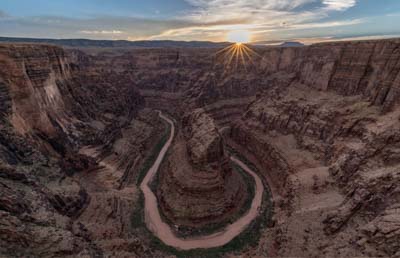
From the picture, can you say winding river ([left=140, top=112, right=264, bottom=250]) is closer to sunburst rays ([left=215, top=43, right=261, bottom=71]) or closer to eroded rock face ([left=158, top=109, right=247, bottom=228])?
eroded rock face ([left=158, top=109, right=247, bottom=228])

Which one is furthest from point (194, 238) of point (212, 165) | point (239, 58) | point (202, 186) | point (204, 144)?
point (239, 58)

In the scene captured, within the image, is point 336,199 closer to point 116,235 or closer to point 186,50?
Answer: point 116,235

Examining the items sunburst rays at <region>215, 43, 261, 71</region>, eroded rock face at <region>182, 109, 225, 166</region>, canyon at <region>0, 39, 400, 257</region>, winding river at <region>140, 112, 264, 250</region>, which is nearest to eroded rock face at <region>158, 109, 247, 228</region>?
eroded rock face at <region>182, 109, 225, 166</region>

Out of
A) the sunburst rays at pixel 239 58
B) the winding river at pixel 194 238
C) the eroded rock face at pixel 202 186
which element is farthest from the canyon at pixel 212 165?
the sunburst rays at pixel 239 58

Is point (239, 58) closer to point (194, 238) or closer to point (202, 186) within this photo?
point (202, 186)

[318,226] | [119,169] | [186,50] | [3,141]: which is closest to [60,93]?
[119,169]
